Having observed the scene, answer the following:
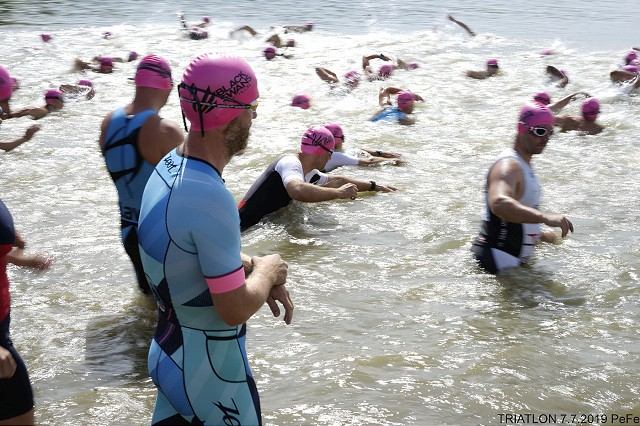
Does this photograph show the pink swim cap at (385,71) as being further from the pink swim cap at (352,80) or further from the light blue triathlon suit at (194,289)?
the light blue triathlon suit at (194,289)

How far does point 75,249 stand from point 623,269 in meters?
5.50

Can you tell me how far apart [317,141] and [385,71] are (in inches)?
432

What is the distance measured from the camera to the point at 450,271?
7488 mm

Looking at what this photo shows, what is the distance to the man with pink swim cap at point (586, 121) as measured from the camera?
13516 millimetres

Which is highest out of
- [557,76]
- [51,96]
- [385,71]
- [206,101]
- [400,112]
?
[206,101]

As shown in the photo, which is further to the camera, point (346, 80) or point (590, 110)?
point (346, 80)

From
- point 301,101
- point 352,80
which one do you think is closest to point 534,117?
point 301,101

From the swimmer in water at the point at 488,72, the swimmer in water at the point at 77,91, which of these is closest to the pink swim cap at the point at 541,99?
the swimmer in water at the point at 488,72

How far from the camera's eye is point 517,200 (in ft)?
20.9

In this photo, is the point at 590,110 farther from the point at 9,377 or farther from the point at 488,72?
the point at 9,377

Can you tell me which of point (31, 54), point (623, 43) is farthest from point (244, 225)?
point (623, 43)

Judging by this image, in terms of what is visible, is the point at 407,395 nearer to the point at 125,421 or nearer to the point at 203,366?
the point at 125,421

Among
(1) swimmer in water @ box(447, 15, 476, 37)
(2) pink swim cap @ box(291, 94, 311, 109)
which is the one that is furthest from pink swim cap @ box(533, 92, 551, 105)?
(1) swimmer in water @ box(447, 15, 476, 37)

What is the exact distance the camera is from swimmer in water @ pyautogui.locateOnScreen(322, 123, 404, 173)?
404 inches
